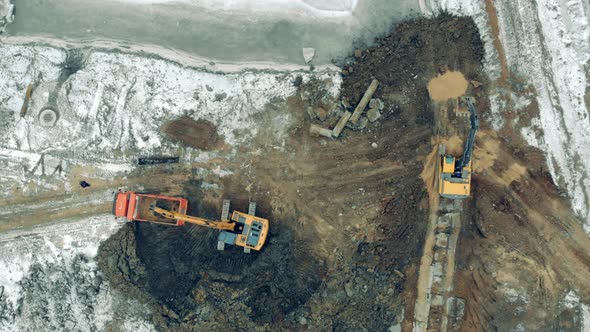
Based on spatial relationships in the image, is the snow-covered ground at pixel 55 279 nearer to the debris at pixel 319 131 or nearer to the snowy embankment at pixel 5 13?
the debris at pixel 319 131

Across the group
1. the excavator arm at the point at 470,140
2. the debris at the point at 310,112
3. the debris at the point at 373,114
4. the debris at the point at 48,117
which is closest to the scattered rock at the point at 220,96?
the debris at the point at 310,112

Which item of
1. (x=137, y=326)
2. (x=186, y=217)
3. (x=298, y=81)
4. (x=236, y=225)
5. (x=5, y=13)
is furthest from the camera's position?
Result: (x=5, y=13)

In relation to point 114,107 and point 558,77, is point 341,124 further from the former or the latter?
point 114,107

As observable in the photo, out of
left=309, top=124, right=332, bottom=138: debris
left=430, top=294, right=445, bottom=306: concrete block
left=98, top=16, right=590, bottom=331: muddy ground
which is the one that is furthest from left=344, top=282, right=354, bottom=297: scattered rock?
left=309, top=124, right=332, bottom=138: debris

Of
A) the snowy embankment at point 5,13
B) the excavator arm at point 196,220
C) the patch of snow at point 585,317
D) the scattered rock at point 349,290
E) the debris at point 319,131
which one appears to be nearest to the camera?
the excavator arm at point 196,220

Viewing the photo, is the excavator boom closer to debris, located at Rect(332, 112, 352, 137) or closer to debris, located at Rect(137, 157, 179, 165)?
debris, located at Rect(332, 112, 352, 137)

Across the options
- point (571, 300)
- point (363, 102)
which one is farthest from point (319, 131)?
point (571, 300)
